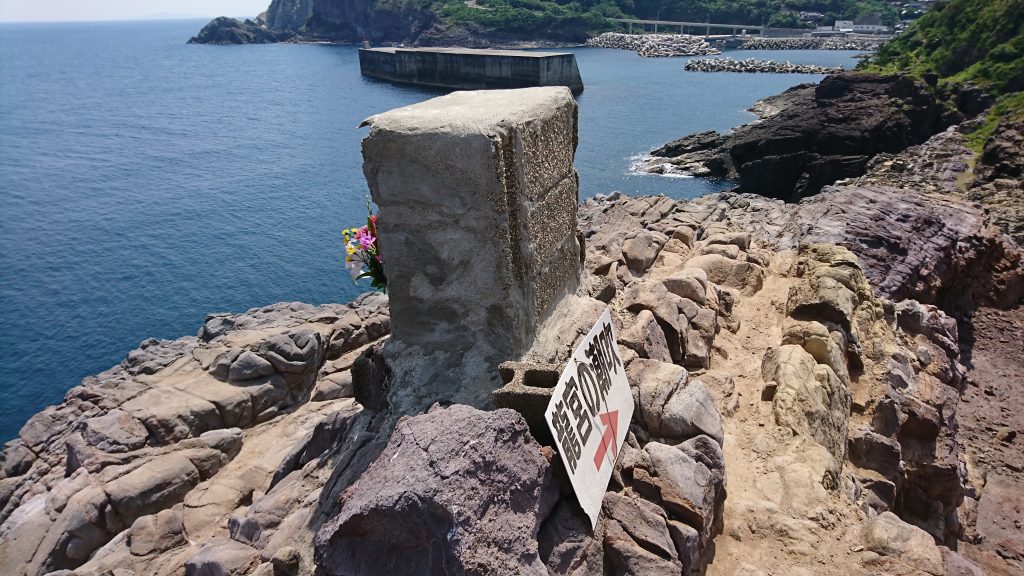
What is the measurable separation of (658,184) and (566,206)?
3383cm

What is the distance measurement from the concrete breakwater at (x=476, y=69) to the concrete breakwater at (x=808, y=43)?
51628 mm

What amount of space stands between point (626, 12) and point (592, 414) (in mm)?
133322

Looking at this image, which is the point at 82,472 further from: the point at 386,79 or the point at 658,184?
the point at 386,79

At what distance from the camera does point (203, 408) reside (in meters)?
13.1

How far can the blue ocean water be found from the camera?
25219 millimetres

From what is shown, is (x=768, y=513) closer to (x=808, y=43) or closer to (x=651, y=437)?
(x=651, y=437)

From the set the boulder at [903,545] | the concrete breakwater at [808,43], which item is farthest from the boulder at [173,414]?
the concrete breakwater at [808,43]

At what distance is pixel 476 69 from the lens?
2709 inches

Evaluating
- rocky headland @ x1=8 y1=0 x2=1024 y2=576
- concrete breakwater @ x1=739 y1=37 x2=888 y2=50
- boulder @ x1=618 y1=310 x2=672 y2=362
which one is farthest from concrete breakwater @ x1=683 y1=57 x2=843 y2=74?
boulder @ x1=618 y1=310 x2=672 y2=362

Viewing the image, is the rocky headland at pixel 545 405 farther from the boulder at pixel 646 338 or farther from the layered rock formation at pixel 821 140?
the layered rock formation at pixel 821 140

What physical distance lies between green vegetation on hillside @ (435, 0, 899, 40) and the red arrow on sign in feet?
364

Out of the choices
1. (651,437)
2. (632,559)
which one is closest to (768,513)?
(651,437)

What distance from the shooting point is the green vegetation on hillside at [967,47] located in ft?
142

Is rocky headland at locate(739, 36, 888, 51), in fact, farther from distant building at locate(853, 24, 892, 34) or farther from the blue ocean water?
the blue ocean water
